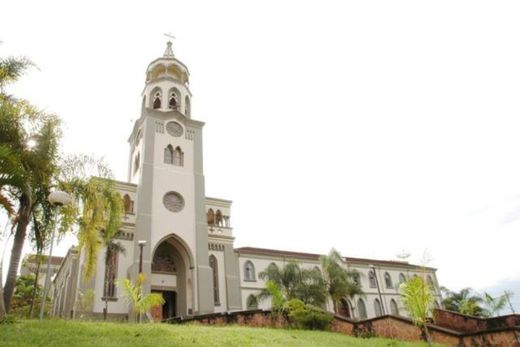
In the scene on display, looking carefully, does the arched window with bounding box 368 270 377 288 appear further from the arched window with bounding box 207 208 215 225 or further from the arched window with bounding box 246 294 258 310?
the arched window with bounding box 207 208 215 225

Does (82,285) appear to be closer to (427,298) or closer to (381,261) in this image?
(427,298)

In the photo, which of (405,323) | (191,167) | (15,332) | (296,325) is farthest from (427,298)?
(191,167)

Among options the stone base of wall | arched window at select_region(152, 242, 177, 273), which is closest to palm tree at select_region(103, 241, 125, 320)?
arched window at select_region(152, 242, 177, 273)

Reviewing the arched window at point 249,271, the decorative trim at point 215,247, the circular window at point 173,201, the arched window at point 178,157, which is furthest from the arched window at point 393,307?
the arched window at point 178,157

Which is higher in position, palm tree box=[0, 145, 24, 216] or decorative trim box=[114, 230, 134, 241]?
decorative trim box=[114, 230, 134, 241]

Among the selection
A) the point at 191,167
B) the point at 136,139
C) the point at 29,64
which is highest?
the point at 136,139

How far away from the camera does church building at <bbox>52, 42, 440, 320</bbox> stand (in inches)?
946

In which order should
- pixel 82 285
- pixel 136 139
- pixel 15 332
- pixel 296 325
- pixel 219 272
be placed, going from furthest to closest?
pixel 136 139 → pixel 219 272 → pixel 82 285 → pixel 296 325 → pixel 15 332

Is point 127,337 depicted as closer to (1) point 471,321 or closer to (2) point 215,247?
(1) point 471,321

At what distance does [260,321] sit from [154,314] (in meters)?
10.6

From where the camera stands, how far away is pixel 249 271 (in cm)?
3328

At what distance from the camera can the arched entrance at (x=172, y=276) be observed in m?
25.6

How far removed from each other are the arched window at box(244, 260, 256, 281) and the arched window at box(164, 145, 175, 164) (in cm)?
1087

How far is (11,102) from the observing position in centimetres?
1234
